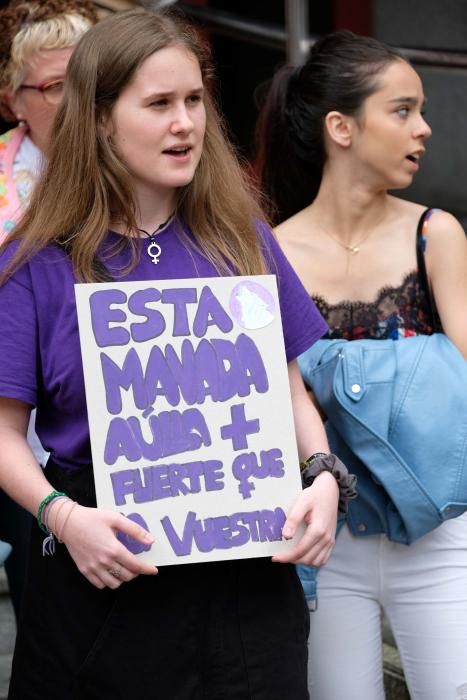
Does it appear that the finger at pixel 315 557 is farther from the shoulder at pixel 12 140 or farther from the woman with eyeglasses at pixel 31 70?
the shoulder at pixel 12 140

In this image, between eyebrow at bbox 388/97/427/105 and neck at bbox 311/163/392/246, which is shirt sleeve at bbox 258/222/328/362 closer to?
neck at bbox 311/163/392/246

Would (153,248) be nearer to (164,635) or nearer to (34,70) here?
(164,635)

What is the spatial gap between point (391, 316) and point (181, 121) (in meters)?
0.89

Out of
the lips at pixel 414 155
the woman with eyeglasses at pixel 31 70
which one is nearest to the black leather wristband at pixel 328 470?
the lips at pixel 414 155

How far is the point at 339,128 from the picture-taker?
9.85 feet

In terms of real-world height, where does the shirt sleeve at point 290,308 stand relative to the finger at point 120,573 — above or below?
above

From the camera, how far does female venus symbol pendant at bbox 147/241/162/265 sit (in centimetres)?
214

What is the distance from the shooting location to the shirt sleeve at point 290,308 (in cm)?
227

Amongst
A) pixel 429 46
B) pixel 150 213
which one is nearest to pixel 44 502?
pixel 150 213

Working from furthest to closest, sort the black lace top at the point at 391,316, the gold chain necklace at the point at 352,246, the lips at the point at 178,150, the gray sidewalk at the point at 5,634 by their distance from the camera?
1. the gray sidewalk at the point at 5,634
2. the gold chain necklace at the point at 352,246
3. the black lace top at the point at 391,316
4. the lips at the point at 178,150

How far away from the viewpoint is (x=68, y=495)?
209 cm

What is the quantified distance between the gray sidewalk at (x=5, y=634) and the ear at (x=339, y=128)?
1.88 m

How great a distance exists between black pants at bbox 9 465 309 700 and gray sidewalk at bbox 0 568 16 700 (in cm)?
152

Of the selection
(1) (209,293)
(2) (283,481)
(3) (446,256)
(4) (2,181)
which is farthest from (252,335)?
(4) (2,181)
